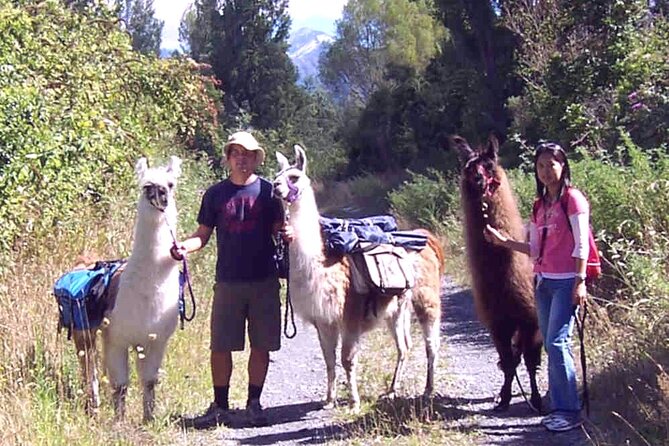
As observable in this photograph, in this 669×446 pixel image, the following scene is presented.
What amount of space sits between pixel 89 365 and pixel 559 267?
124 inches

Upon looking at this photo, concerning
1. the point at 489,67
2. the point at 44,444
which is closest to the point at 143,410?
the point at 44,444

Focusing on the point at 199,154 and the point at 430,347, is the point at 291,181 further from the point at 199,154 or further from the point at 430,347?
the point at 199,154

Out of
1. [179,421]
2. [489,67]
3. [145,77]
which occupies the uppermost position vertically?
[489,67]

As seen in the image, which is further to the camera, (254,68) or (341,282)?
(254,68)

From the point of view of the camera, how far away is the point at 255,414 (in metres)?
6.86

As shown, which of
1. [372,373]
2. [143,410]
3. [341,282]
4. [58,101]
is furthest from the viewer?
[58,101]

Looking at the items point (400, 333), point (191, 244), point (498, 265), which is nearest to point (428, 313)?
point (400, 333)

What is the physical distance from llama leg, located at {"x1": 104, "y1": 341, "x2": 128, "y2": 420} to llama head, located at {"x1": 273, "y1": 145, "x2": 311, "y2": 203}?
1.50 meters

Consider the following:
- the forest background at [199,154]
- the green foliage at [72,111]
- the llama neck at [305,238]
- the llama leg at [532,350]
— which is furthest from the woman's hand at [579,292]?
the green foliage at [72,111]

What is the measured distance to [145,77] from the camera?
13711 mm

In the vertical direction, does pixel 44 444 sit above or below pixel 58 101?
below

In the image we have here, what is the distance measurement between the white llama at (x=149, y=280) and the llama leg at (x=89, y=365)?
0.39ft

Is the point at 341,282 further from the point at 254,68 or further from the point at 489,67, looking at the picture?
the point at 254,68

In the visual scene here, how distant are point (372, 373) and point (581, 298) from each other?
291 cm
